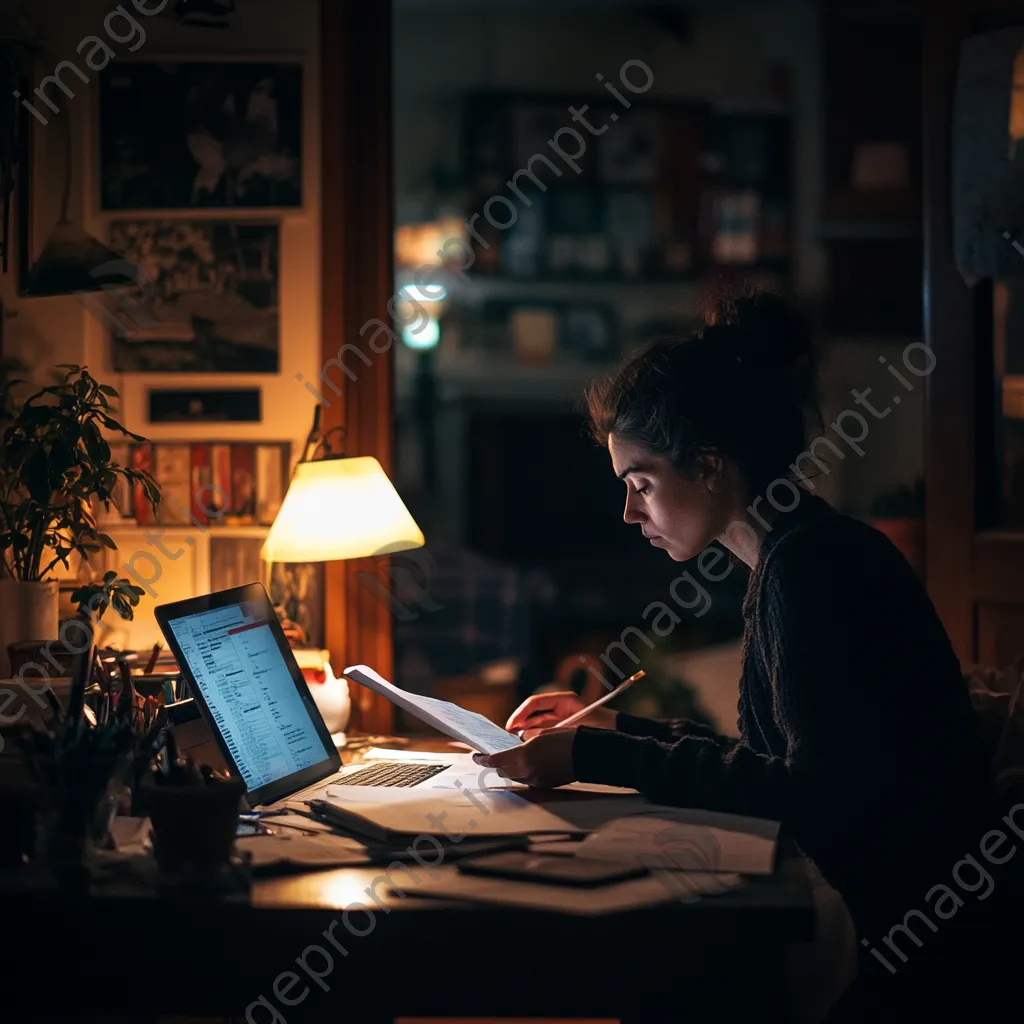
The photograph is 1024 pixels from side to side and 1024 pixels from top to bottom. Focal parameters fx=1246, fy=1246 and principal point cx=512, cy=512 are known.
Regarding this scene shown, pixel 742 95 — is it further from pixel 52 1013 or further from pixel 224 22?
pixel 52 1013

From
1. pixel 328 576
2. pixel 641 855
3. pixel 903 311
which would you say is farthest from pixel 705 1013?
pixel 903 311

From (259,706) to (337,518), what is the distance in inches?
16.8

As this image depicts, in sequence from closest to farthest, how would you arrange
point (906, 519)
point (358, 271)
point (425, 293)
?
1. point (358, 271)
2. point (906, 519)
3. point (425, 293)

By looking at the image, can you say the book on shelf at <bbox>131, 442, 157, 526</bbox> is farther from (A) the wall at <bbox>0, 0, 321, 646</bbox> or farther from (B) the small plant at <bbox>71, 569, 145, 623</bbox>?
(B) the small plant at <bbox>71, 569, 145, 623</bbox>

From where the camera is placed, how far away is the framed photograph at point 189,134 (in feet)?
7.47

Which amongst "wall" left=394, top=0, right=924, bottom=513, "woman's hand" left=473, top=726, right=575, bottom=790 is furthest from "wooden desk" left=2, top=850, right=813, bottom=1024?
"wall" left=394, top=0, right=924, bottom=513

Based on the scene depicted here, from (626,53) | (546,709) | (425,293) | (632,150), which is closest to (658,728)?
(546,709)

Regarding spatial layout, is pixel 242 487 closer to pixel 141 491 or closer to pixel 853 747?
pixel 141 491

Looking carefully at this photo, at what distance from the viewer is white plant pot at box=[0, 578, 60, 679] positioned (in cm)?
193

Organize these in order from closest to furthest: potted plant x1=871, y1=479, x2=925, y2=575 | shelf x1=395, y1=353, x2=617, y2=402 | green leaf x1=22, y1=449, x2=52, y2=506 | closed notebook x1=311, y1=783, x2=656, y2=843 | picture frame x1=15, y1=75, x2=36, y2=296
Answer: closed notebook x1=311, y1=783, x2=656, y2=843
green leaf x1=22, y1=449, x2=52, y2=506
picture frame x1=15, y1=75, x2=36, y2=296
potted plant x1=871, y1=479, x2=925, y2=575
shelf x1=395, y1=353, x2=617, y2=402

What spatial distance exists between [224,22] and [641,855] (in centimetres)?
172

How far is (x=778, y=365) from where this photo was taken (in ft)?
5.31

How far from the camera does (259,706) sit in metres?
1.66

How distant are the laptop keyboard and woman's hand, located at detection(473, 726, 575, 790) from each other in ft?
0.60
